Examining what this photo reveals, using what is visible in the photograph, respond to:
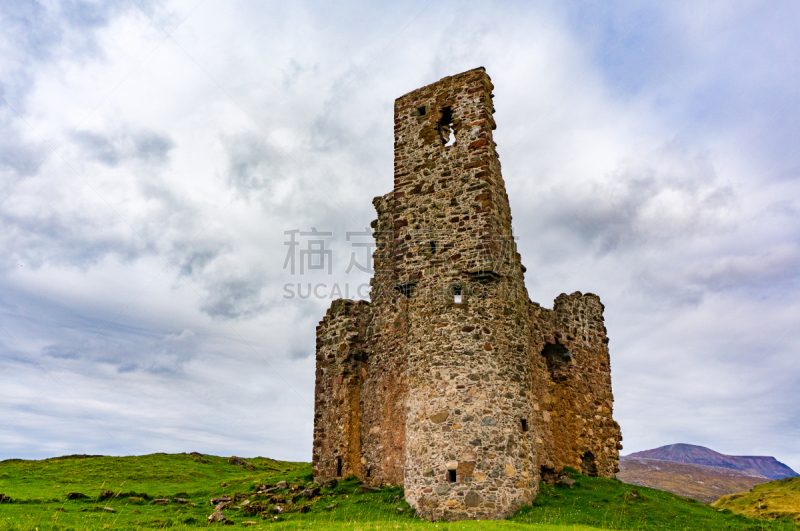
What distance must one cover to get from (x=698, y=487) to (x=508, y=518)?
70.0m

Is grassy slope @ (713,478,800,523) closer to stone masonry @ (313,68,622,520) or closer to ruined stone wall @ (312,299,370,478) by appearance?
stone masonry @ (313,68,622,520)

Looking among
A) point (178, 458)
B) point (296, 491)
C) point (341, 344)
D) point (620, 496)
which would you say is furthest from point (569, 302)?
point (178, 458)

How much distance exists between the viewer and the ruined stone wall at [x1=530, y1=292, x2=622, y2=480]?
22234mm

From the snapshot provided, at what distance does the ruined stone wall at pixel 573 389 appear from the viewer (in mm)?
22234

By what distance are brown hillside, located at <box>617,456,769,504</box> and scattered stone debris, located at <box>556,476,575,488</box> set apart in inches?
1883

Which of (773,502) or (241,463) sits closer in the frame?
(773,502)

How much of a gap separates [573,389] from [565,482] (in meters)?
3.91

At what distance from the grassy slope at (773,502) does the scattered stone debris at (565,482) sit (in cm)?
627

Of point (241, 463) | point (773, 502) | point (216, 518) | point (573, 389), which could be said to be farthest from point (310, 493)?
point (241, 463)

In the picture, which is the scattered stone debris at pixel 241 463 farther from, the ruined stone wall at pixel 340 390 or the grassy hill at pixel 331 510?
the ruined stone wall at pixel 340 390

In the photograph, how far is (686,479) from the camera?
81188 millimetres

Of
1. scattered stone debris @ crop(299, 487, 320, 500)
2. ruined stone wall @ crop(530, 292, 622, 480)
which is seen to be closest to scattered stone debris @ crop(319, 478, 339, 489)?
scattered stone debris @ crop(299, 487, 320, 500)

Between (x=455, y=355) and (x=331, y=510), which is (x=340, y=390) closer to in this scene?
(x=331, y=510)

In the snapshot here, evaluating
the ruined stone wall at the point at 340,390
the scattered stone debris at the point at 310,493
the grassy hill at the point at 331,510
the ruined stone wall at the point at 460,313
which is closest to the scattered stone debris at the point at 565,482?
the grassy hill at the point at 331,510
